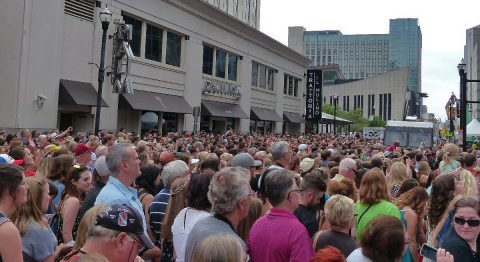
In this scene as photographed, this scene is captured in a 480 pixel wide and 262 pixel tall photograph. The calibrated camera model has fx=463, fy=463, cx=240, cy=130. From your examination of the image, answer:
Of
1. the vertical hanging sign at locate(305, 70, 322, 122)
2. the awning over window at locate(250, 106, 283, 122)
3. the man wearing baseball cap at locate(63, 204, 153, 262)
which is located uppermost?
the vertical hanging sign at locate(305, 70, 322, 122)

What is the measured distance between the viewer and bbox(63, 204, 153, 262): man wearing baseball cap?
117 inches

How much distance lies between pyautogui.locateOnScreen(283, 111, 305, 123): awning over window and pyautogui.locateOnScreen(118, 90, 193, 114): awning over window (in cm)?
2119

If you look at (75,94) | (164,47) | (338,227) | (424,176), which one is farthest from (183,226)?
(164,47)

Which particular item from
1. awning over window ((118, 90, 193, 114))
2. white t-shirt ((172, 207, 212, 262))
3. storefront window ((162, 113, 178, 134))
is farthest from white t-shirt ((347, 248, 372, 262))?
storefront window ((162, 113, 178, 134))

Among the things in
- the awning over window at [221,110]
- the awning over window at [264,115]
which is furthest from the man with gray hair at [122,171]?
the awning over window at [264,115]

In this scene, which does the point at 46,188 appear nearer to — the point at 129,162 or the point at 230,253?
the point at 129,162

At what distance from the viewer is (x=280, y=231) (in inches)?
155

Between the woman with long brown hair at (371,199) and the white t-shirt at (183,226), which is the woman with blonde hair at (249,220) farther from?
the woman with long brown hair at (371,199)

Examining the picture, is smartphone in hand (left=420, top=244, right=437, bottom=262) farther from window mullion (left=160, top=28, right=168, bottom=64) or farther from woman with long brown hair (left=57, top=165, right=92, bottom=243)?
window mullion (left=160, top=28, right=168, bottom=64)

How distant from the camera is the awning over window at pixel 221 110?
119 feet

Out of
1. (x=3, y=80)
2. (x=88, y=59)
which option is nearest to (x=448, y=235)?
(x=3, y=80)

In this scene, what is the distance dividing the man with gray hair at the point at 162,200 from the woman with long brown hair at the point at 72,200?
85 centimetres

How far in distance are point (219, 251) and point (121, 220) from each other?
2.63 ft

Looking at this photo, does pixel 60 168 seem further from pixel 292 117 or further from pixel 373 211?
pixel 292 117
